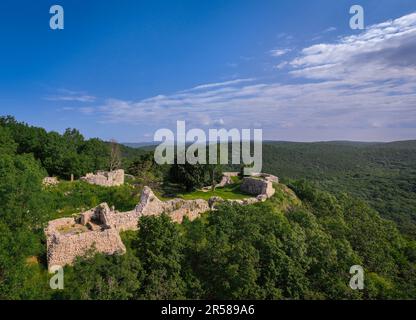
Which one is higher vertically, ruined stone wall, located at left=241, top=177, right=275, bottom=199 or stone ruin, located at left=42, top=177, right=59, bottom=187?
stone ruin, located at left=42, top=177, right=59, bottom=187

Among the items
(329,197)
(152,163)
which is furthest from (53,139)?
(329,197)

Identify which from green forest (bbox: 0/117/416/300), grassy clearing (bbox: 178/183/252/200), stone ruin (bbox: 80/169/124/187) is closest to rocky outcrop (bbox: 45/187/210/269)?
green forest (bbox: 0/117/416/300)

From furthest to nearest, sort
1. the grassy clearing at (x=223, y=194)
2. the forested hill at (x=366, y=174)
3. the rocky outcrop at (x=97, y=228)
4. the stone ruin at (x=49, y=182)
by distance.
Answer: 1. the forested hill at (x=366, y=174)
2. the grassy clearing at (x=223, y=194)
3. the stone ruin at (x=49, y=182)
4. the rocky outcrop at (x=97, y=228)

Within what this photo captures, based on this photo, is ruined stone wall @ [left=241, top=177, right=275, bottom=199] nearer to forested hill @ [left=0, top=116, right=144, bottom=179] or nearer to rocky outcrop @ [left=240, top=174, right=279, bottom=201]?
rocky outcrop @ [left=240, top=174, right=279, bottom=201]

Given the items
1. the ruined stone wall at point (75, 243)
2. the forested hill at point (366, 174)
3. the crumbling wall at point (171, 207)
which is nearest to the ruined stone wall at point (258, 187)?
the crumbling wall at point (171, 207)

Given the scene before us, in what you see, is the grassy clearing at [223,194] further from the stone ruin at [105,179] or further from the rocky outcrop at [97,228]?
the stone ruin at [105,179]

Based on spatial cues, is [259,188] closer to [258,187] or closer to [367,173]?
[258,187]
